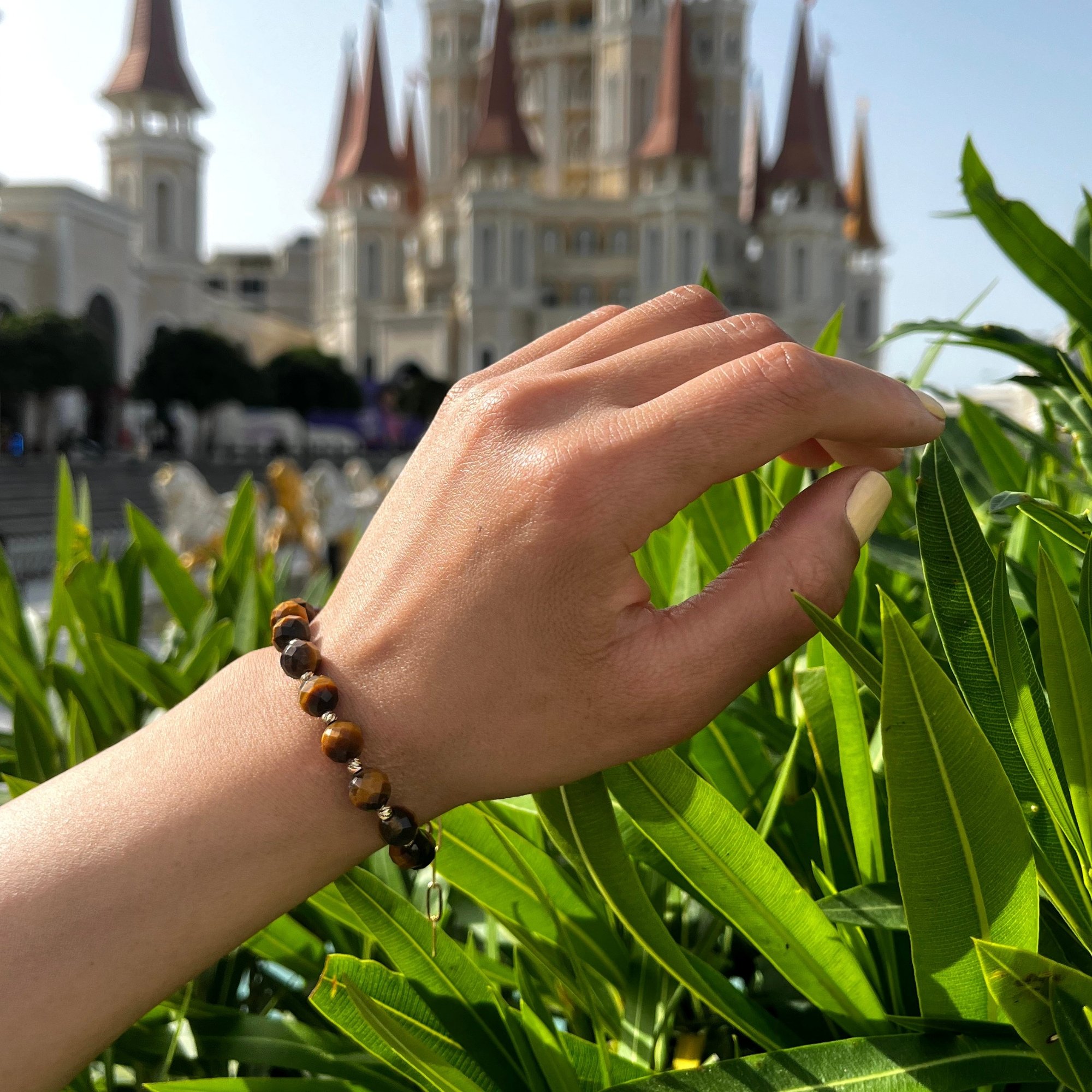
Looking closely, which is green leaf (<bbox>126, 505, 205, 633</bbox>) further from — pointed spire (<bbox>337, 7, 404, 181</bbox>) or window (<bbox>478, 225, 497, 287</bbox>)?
pointed spire (<bbox>337, 7, 404, 181</bbox>)

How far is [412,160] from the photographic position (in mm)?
36594

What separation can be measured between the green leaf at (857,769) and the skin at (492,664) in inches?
2.7

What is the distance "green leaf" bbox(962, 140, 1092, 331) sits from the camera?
1.80 feet

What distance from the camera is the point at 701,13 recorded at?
34.3 meters

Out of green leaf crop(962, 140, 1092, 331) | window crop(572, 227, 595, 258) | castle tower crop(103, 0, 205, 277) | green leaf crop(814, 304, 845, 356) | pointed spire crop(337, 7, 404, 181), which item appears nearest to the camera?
green leaf crop(962, 140, 1092, 331)

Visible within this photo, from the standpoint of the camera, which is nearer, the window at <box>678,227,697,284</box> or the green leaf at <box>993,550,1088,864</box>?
the green leaf at <box>993,550,1088,864</box>

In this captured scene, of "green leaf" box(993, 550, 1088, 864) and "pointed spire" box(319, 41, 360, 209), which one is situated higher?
"pointed spire" box(319, 41, 360, 209)

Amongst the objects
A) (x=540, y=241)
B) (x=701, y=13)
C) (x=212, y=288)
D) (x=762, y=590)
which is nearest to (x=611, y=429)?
(x=762, y=590)

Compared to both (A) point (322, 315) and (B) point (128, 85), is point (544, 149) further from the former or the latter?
(B) point (128, 85)

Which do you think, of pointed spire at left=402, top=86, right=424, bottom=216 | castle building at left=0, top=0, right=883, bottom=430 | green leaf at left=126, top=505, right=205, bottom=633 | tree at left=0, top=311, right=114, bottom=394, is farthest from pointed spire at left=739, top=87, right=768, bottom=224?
green leaf at left=126, top=505, right=205, bottom=633

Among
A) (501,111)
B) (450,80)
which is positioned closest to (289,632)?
(501,111)

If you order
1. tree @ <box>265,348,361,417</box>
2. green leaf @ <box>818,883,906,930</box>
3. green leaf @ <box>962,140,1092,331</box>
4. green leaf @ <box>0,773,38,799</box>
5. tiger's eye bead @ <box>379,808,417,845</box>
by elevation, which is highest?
tree @ <box>265,348,361,417</box>

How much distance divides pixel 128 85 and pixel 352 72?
7850 millimetres

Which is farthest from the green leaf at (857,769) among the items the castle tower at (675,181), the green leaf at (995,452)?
the castle tower at (675,181)
